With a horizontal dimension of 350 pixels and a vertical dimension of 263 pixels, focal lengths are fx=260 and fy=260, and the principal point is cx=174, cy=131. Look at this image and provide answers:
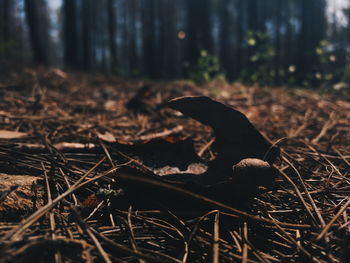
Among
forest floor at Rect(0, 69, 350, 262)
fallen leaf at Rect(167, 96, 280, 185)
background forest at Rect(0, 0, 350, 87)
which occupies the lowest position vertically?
forest floor at Rect(0, 69, 350, 262)

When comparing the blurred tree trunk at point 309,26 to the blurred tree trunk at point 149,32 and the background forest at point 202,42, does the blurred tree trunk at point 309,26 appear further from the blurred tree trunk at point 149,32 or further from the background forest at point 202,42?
the blurred tree trunk at point 149,32

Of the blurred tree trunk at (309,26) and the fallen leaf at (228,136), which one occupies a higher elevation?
the blurred tree trunk at (309,26)

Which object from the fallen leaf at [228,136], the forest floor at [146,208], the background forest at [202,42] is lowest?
the forest floor at [146,208]

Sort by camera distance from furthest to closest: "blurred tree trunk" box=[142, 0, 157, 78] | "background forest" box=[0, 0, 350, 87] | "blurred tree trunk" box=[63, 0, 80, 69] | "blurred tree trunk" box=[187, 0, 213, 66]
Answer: "blurred tree trunk" box=[142, 0, 157, 78] → "blurred tree trunk" box=[187, 0, 213, 66] → "blurred tree trunk" box=[63, 0, 80, 69] → "background forest" box=[0, 0, 350, 87]

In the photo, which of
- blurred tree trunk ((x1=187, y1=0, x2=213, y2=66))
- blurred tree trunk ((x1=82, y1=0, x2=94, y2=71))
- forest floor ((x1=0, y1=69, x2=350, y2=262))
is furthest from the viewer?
blurred tree trunk ((x1=82, y1=0, x2=94, y2=71))

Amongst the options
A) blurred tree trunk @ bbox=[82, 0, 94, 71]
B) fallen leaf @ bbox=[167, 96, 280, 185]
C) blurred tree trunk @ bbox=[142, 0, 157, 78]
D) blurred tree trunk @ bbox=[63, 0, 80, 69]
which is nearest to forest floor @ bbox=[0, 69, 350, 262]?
fallen leaf @ bbox=[167, 96, 280, 185]

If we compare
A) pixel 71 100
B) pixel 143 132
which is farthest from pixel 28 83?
pixel 143 132

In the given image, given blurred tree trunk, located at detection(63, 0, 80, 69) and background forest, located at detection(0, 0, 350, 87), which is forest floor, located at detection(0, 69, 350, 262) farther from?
blurred tree trunk, located at detection(63, 0, 80, 69)

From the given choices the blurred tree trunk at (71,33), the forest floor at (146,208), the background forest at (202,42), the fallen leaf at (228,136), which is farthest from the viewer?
the blurred tree trunk at (71,33)

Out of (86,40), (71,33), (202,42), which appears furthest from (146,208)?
(86,40)

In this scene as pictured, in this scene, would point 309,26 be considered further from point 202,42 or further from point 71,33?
point 71,33

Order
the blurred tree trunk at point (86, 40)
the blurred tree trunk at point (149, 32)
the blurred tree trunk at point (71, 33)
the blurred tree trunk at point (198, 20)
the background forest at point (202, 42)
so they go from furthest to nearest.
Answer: the blurred tree trunk at point (149, 32), the blurred tree trunk at point (86, 40), the blurred tree trunk at point (198, 20), the blurred tree trunk at point (71, 33), the background forest at point (202, 42)

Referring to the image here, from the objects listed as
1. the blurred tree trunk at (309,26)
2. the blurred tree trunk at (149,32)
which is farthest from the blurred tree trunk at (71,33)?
the blurred tree trunk at (309,26)

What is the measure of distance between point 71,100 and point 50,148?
5.50 ft
